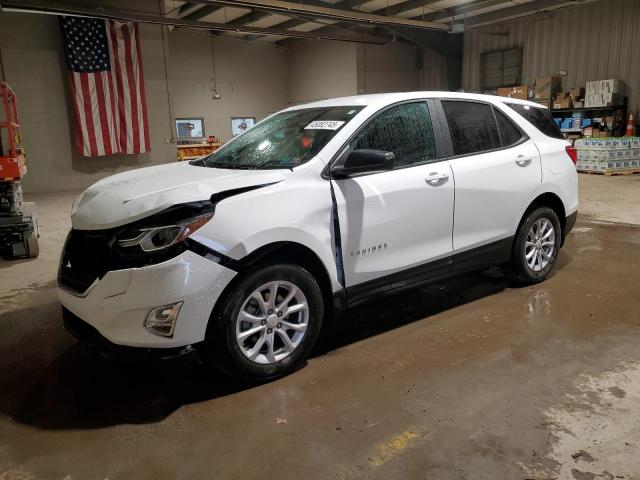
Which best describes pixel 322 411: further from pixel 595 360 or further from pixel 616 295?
pixel 616 295

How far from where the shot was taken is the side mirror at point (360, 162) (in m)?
2.71

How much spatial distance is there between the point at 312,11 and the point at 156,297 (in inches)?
410

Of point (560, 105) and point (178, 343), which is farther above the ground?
point (560, 105)

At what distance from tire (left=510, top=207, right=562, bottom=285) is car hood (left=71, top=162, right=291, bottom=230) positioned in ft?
6.90

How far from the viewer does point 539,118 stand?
4027 mm

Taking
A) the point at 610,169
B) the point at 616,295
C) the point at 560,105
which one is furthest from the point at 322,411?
the point at 560,105

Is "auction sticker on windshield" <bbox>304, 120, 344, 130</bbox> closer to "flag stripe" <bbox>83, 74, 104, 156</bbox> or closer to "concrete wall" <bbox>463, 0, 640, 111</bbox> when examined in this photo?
"flag stripe" <bbox>83, 74, 104, 156</bbox>

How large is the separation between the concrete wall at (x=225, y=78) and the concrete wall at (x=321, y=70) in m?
0.51

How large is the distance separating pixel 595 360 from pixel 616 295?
132 cm

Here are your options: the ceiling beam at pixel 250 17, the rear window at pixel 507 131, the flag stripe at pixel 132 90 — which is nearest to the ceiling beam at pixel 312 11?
the flag stripe at pixel 132 90

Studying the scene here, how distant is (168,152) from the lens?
13117 millimetres

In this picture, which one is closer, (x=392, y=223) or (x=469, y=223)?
(x=392, y=223)

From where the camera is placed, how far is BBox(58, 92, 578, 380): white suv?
2330mm

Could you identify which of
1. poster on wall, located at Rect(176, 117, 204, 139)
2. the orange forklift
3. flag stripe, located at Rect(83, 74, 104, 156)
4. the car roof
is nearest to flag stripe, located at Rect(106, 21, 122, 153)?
flag stripe, located at Rect(83, 74, 104, 156)
